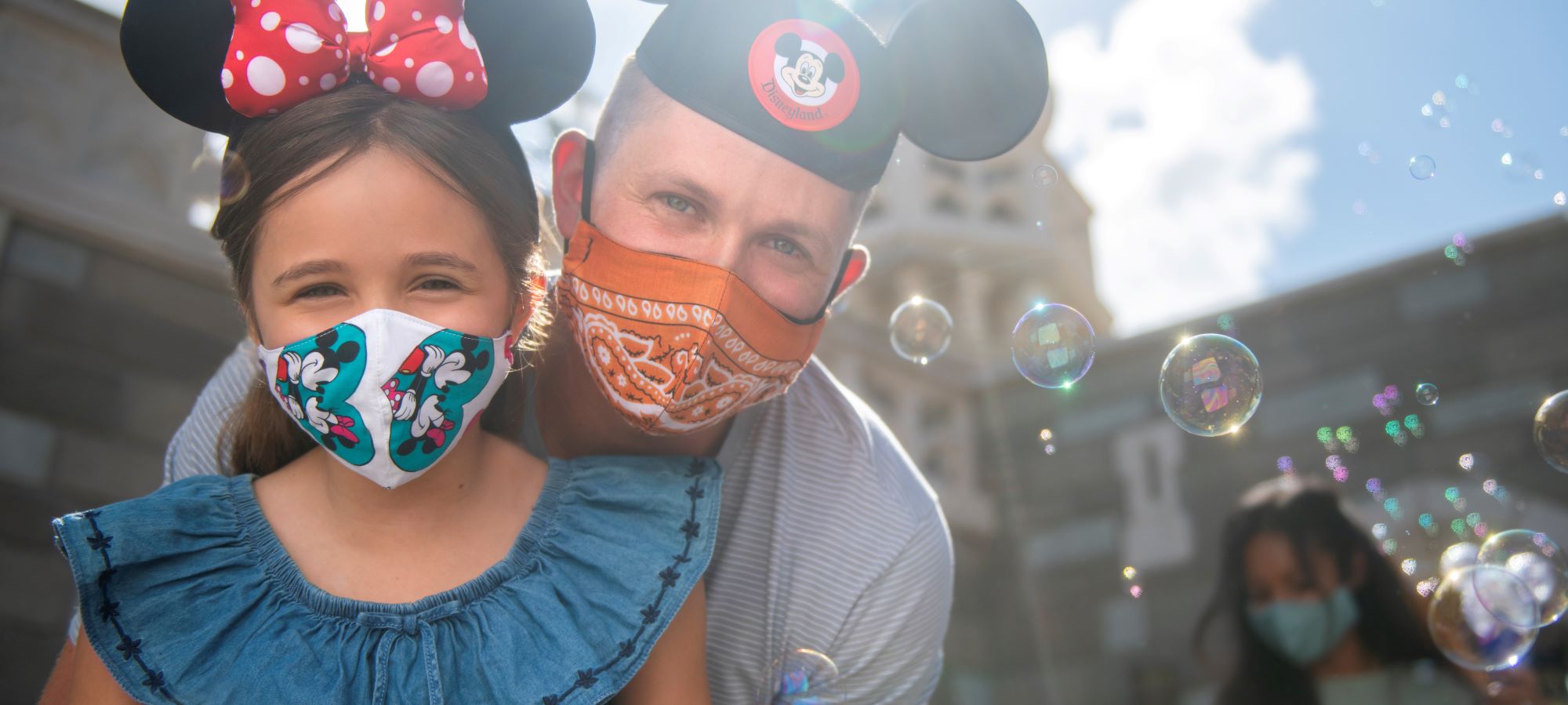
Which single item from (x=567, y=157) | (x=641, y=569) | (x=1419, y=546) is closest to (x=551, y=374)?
(x=567, y=157)

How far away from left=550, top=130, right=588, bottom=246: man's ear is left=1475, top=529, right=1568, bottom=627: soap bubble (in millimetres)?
2983

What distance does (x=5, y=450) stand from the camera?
368 centimetres

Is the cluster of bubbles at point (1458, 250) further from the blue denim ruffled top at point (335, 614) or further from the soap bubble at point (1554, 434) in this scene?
the blue denim ruffled top at point (335, 614)

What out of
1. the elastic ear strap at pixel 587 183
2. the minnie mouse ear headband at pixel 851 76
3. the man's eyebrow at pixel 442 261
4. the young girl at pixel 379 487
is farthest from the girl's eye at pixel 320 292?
the minnie mouse ear headband at pixel 851 76

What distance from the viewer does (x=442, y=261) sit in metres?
1.77

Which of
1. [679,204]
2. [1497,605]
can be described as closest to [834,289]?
[679,204]

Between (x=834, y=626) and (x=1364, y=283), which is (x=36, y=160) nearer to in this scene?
(x=834, y=626)

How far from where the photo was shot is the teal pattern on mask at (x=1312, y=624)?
13.0ft

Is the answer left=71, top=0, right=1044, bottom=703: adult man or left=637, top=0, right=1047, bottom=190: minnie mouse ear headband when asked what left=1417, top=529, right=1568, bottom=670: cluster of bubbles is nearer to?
left=71, top=0, right=1044, bottom=703: adult man

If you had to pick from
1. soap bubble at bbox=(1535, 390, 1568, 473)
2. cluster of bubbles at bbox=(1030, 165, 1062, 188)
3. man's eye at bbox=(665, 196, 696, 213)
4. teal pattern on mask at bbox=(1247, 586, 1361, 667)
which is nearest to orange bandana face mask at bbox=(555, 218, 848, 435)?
man's eye at bbox=(665, 196, 696, 213)

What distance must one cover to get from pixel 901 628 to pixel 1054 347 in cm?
117

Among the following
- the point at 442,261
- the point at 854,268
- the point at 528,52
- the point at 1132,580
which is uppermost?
the point at 528,52

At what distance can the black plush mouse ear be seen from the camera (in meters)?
1.95

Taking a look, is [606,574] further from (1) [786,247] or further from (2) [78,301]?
(2) [78,301]
